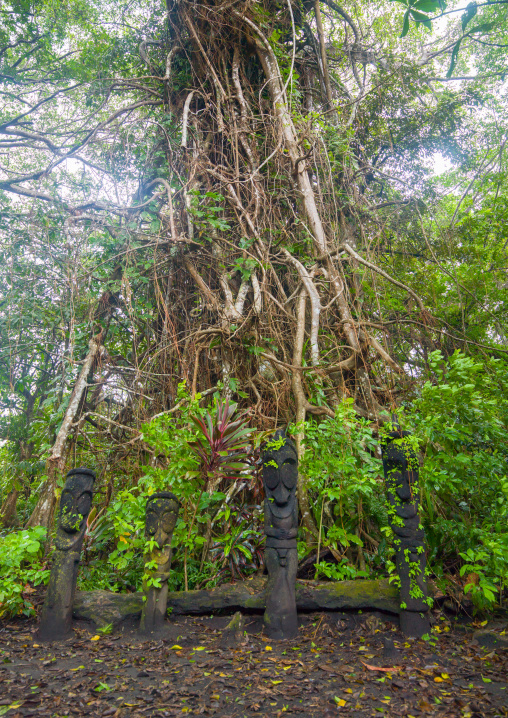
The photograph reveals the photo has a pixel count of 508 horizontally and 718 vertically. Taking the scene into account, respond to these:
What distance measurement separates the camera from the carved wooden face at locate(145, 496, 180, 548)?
300cm

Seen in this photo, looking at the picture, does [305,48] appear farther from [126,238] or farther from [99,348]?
[99,348]

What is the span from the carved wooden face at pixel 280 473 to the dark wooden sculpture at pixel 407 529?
621 millimetres

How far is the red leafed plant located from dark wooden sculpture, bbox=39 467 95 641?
84 cm

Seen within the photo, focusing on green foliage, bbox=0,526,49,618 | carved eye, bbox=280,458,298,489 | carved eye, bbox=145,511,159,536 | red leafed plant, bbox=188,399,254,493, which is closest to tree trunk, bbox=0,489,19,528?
green foliage, bbox=0,526,49,618

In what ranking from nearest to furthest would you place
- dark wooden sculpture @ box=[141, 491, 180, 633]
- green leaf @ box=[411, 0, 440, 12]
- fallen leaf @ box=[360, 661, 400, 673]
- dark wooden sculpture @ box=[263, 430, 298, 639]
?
green leaf @ box=[411, 0, 440, 12]
fallen leaf @ box=[360, 661, 400, 673]
dark wooden sculpture @ box=[263, 430, 298, 639]
dark wooden sculpture @ box=[141, 491, 180, 633]

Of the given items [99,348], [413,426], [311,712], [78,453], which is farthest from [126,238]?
[311,712]

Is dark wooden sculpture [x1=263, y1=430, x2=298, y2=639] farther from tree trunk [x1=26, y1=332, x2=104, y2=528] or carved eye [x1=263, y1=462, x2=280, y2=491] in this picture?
tree trunk [x1=26, y1=332, x2=104, y2=528]

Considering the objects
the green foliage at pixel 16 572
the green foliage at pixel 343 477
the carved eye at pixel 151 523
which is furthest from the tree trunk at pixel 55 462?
the green foliage at pixel 343 477

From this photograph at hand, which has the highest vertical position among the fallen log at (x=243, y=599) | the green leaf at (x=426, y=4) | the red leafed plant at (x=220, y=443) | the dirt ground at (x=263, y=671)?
the green leaf at (x=426, y=4)

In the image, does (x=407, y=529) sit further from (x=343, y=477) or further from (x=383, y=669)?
(x=383, y=669)

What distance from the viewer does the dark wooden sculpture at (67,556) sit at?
293 centimetres

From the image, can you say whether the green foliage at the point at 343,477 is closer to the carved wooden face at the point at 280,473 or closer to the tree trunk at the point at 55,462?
the carved wooden face at the point at 280,473

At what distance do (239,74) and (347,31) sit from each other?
2045mm

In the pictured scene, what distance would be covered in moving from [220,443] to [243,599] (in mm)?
1041
